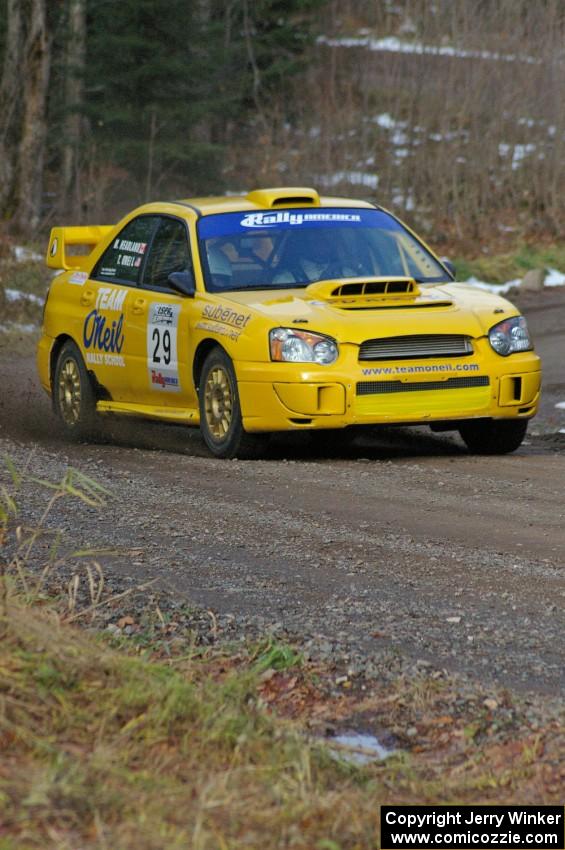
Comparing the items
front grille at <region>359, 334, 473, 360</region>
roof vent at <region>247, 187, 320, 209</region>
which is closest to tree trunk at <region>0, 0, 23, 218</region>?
roof vent at <region>247, 187, 320, 209</region>

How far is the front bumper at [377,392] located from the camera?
8.56m

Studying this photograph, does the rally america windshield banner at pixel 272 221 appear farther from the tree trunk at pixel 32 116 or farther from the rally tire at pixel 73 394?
the tree trunk at pixel 32 116

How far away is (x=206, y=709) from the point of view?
3854mm

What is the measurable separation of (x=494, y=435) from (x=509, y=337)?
2.36 ft

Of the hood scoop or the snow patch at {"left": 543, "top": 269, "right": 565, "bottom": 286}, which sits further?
the snow patch at {"left": 543, "top": 269, "right": 565, "bottom": 286}

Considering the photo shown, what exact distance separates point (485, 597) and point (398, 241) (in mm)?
5140

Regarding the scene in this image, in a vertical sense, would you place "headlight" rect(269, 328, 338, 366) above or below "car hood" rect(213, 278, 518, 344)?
below

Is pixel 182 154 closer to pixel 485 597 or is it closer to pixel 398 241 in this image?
pixel 398 241

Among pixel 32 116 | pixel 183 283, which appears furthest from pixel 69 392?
pixel 32 116

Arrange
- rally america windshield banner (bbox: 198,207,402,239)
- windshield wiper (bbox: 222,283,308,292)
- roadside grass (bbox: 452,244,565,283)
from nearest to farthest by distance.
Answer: windshield wiper (bbox: 222,283,308,292) → rally america windshield banner (bbox: 198,207,402,239) → roadside grass (bbox: 452,244,565,283)

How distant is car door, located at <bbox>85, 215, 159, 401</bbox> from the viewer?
1022cm

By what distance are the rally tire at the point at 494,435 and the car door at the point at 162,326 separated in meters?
1.83

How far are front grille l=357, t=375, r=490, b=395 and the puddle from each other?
183 inches

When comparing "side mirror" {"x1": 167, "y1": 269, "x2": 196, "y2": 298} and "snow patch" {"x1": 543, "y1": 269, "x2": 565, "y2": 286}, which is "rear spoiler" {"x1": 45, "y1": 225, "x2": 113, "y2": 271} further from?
"snow patch" {"x1": 543, "y1": 269, "x2": 565, "y2": 286}
